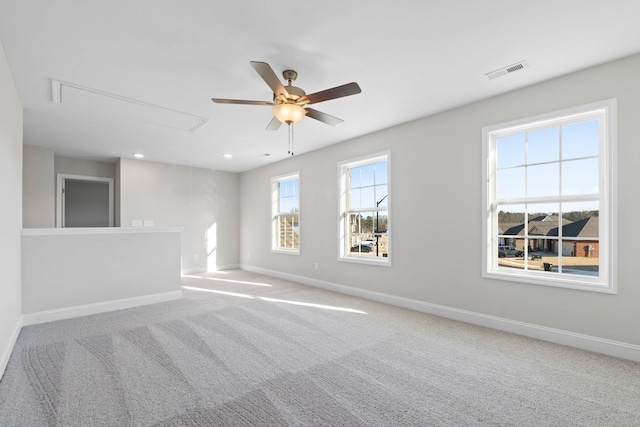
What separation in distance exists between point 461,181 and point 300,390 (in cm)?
287

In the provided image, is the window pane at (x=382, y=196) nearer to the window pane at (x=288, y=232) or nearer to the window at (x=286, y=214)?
the window at (x=286, y=214)

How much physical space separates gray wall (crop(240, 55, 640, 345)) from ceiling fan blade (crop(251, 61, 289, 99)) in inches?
88.0

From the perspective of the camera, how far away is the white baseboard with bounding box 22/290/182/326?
3.50 metres

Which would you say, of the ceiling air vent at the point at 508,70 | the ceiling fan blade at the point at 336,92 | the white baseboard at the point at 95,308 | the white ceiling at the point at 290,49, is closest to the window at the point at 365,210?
the white ceiling at the point at 290,49

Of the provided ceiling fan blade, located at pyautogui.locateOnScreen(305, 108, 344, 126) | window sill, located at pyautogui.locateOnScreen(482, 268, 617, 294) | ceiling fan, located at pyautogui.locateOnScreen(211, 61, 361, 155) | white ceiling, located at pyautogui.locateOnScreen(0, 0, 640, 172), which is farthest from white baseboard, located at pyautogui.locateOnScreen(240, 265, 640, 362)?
ceiling fan, located at pyautogui.locateOnScreen(211, 61, 361, 155)

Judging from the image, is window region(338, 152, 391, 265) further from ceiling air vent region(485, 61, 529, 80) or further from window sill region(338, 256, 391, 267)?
ceiling air vent region(485, 61, 529, 80)

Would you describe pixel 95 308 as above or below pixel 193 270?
above

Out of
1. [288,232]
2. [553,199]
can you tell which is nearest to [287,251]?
[288,232]

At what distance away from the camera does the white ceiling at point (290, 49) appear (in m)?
2.00

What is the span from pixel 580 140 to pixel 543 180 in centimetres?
47

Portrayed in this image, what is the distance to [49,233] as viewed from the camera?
364cm

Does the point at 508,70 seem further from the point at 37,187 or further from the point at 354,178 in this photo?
the point at 37,187

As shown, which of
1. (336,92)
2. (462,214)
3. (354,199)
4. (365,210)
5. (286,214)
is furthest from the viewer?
(286,214)

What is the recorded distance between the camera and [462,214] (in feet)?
11.7
